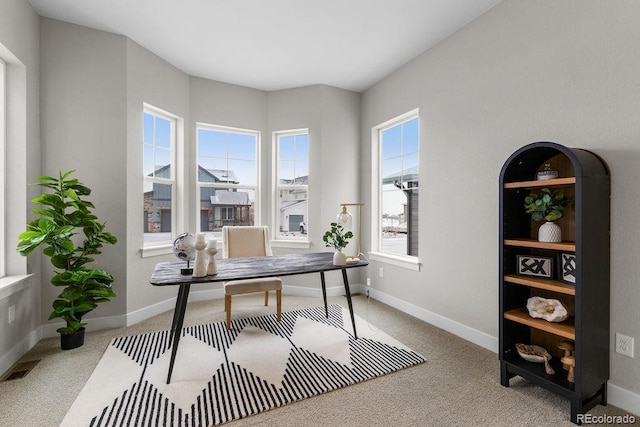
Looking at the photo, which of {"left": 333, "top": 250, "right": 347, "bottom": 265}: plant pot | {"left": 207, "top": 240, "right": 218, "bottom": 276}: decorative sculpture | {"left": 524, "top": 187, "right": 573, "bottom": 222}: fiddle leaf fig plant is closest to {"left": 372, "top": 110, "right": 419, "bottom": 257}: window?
{"left": 333, "top": 250, "right": 347, "bottom": 265}: plant pot

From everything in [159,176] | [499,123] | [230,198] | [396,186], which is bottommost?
[230,198]

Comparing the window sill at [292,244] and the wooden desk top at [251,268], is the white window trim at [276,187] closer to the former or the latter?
the window sill at [292,244]

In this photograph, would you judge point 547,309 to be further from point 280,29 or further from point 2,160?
point 2,160

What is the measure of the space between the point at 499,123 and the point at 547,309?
4.72ft

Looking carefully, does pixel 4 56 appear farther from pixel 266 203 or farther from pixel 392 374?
pixel 392 374

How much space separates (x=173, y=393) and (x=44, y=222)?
1.66m

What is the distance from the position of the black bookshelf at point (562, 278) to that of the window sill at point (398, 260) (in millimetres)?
1235

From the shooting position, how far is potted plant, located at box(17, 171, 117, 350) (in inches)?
91.8

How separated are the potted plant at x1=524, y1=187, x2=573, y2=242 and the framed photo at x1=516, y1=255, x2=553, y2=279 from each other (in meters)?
0.15

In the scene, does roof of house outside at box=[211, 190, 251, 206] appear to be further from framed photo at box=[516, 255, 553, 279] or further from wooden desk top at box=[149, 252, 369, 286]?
framed photo at box=[516, 255, 553, 279]

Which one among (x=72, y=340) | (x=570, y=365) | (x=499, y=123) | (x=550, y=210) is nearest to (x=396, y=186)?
(x=499, y=123)

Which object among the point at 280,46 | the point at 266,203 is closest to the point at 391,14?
the point at 280,46

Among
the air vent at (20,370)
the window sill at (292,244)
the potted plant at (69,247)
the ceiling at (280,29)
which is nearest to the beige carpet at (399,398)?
the air vent at (20,370)

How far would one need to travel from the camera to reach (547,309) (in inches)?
74.7
